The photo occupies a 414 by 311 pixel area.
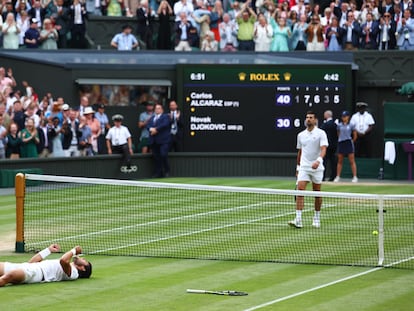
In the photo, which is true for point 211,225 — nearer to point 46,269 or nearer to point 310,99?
point 46,269

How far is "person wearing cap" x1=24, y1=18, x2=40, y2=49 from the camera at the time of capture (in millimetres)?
36125

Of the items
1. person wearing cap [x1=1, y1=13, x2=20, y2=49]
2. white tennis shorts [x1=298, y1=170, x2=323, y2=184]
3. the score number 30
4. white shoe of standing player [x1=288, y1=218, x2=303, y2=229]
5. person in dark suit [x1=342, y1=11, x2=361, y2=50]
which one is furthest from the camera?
person in dark suit [x1=342, y1=11, x2=361, y2=50]

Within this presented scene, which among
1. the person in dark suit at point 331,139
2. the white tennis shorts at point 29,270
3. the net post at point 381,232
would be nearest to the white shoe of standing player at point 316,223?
the net post at point 381,232

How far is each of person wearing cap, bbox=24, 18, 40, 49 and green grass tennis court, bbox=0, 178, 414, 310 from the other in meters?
18.0

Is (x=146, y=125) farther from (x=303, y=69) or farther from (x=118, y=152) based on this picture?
(x=303, y=69)

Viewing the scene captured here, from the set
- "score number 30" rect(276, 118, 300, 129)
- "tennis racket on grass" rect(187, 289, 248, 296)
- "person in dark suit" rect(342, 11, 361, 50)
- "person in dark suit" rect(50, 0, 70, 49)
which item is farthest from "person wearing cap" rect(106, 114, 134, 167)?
"tennis racket on grass" rect(187, 289, 248, 296)

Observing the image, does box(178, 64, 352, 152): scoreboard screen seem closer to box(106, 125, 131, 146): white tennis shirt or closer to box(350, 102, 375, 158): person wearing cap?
box(350, 102, 375, 158): person wearing cap

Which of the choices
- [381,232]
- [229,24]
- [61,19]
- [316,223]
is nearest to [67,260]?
[381,232]

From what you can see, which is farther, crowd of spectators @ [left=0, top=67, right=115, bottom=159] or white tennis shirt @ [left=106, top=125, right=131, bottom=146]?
white tennis shirt @ [left=106, top=125, right=131, bottom=146]

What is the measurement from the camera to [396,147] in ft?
112

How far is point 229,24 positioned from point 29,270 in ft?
75.2

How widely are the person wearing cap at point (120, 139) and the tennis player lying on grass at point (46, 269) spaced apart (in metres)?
17.4

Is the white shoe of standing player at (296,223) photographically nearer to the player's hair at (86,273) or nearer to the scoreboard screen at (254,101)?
the player's hair at (86,273)

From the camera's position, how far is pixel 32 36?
3612 cm
